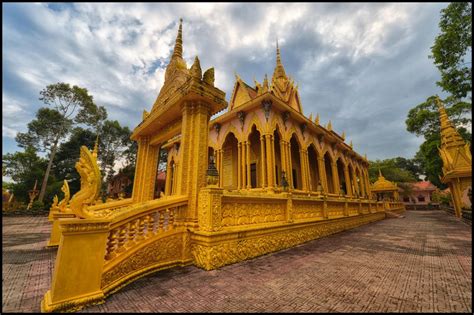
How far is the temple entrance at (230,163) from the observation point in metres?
13.6

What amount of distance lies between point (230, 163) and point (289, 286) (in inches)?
441

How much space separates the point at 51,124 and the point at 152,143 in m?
29.6

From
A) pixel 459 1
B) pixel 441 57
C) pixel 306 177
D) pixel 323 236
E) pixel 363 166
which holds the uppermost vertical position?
pixel 459 1

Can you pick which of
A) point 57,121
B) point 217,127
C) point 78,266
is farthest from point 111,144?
point 78,266

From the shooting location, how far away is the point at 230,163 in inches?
560

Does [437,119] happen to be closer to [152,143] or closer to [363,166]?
[363,166]

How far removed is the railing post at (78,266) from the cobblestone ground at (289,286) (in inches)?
8.5

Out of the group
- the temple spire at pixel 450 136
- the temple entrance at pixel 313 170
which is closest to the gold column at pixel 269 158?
the temple entrance at pixel 313 170

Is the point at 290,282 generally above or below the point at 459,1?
below

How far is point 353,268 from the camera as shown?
4.18 metres

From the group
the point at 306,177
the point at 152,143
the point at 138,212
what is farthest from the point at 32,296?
the point at 306,177

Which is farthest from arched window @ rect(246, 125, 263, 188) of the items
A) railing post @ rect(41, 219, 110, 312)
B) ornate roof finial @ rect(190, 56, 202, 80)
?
A: railing post @ rect(41, 219, 110, 312)

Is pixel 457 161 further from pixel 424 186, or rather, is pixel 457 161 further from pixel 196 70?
pixel 424 186

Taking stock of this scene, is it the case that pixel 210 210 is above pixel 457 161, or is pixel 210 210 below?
below
